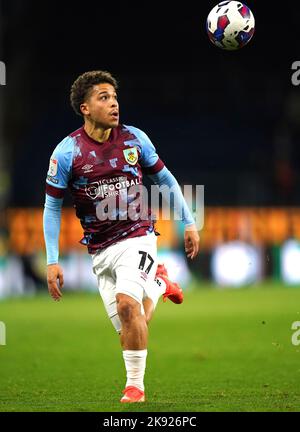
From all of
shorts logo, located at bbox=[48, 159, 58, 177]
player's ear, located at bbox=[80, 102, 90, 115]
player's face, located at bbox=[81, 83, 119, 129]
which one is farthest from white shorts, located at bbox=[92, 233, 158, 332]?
player's ear, located at bbox=[80, 102, 90, 115]

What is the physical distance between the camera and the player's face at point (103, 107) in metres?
7.73

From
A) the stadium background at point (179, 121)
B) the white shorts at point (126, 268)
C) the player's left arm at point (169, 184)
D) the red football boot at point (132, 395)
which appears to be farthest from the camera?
the stadium background at point (179, 121)

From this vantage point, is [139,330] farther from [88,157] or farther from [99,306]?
[99,306]

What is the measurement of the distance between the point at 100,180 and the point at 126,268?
0.73 m

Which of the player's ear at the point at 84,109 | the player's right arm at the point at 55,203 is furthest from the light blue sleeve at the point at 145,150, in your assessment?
the player's right arm at the point at 55,203

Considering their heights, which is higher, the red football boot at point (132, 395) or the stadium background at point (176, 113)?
the stadium background at point (176, 113)

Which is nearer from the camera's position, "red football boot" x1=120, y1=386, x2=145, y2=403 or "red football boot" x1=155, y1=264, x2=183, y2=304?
"red football boot" x1=120, y1=386, x2=145, y2=403

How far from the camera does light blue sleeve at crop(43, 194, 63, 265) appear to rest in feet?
25.5

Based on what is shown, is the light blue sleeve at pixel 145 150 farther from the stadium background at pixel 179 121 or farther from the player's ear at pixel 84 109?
the stadium background at pixel 179 121

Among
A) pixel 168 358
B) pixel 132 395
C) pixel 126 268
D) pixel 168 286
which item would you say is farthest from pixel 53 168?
pixel 168 358

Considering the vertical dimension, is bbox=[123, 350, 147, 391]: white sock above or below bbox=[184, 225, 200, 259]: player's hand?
below

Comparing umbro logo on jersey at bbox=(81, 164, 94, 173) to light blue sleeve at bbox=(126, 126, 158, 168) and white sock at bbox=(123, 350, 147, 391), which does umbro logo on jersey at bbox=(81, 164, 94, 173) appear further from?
Answer: white sock at bbox=(123, 350, 147, 391)

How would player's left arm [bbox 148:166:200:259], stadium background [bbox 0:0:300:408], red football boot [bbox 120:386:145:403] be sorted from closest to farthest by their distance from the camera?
red football boot [bbox 120:386:145:403], player's left arm [bbox 148:166:200:259], stadium background [bbox 0:0:300:408]
